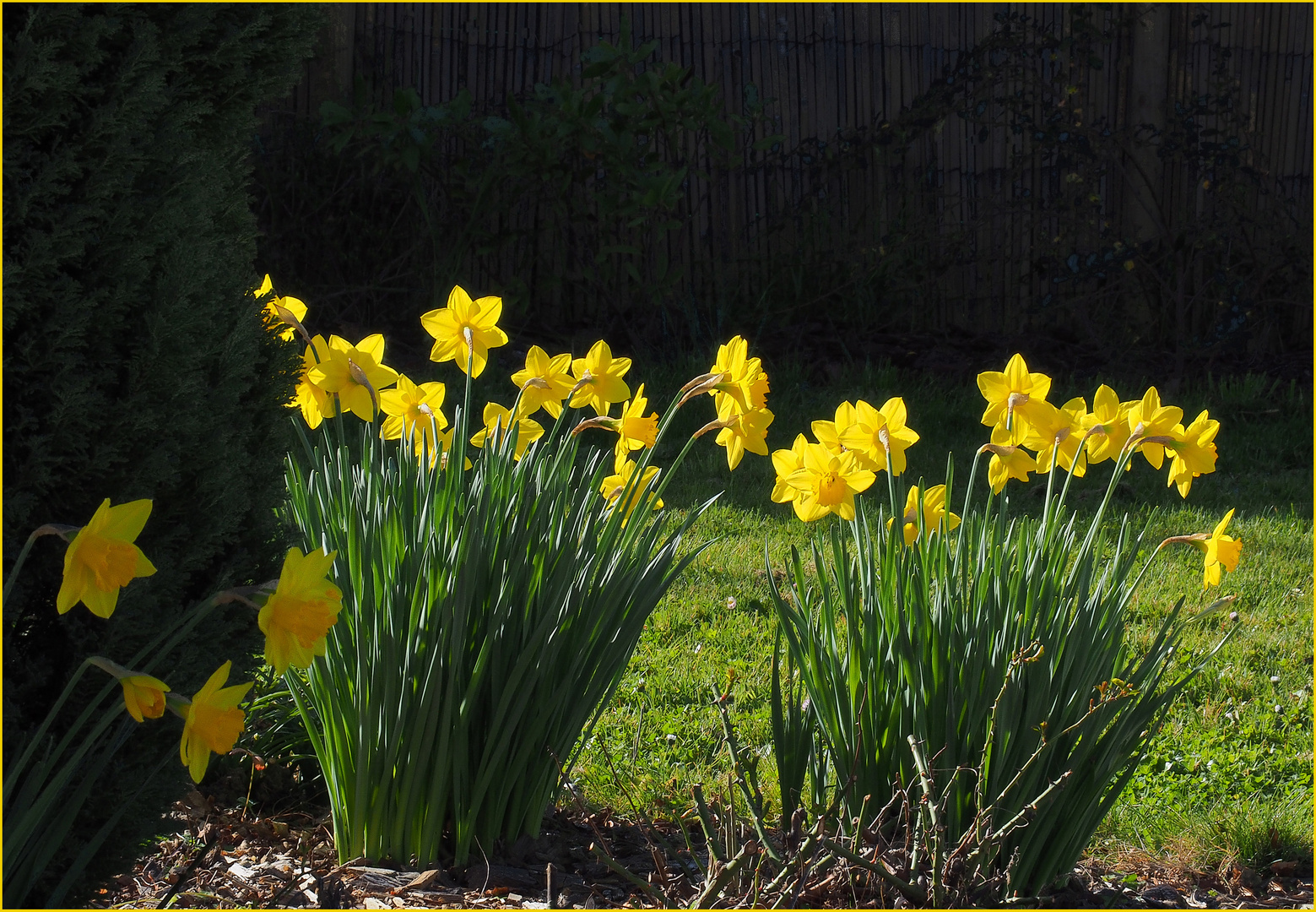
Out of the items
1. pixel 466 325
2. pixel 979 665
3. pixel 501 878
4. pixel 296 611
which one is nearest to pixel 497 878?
pixel 501 878

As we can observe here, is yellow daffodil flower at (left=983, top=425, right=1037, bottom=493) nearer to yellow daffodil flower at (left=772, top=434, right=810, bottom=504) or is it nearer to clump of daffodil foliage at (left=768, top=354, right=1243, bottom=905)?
clump of daffodil foliage at (left=768, top=354, right=1243, bottom=905)

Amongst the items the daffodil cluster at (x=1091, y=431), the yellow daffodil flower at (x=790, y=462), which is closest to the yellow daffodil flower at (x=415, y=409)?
the yellow daffodil flower at (x=790, y=462)

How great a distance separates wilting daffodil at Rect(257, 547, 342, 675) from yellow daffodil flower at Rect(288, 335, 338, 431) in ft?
2.18

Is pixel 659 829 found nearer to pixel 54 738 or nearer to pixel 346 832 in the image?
pixel 346 832

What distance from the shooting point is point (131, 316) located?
5.32 ft

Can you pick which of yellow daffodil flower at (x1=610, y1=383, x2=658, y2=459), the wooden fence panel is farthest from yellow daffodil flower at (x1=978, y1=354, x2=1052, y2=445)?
the wooden fence panel

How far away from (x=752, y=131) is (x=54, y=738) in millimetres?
5270

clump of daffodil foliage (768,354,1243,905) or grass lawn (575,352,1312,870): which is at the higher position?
clump of daffodil foliage (768,354,1243,905)

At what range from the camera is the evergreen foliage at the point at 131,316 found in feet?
5.00

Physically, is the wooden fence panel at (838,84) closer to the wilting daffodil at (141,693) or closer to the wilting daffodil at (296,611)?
the wilting daffodil at (296,611)

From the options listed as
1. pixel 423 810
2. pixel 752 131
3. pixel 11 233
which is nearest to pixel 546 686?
pixel 423 810

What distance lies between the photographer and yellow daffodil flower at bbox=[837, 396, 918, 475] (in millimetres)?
1956

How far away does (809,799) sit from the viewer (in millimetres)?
2018

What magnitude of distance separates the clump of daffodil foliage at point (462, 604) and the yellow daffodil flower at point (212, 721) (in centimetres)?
37
